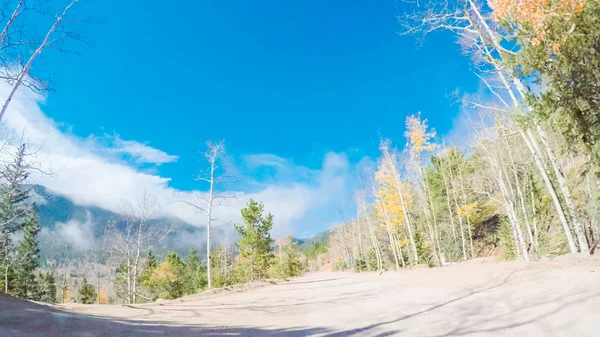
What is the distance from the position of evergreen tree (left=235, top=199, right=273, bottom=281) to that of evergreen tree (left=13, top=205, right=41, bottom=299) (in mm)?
21781

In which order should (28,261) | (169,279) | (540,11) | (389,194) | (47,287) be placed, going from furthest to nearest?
(47,287)
(169,279)
(28,261)
(389,194)
(540,11)

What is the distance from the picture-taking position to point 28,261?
103 ft

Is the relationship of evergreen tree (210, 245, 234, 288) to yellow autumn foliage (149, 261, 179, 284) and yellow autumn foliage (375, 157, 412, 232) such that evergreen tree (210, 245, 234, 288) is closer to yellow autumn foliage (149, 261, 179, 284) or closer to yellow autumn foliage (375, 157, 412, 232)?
yellow autumn foliage (149, 261, 179, 284)

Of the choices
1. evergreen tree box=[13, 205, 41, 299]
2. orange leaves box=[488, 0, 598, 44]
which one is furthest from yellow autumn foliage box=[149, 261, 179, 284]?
orange leaves box=[488, 0, 598, 44]

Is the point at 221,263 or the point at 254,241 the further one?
the point at 221,263

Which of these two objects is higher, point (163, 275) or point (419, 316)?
point (163, 275)

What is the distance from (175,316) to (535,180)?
900 inches

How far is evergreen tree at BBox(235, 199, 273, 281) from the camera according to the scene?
2769 cm

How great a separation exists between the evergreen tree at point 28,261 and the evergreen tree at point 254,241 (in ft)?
71.5

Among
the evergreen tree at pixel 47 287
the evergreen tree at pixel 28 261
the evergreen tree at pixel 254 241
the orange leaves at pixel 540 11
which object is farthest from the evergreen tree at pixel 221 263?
the orange leaves at pixel 540 11

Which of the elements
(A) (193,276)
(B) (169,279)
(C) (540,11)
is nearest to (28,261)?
(B) (169,279)

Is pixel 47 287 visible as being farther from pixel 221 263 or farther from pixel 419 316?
pixel 419 316

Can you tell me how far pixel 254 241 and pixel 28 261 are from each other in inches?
944

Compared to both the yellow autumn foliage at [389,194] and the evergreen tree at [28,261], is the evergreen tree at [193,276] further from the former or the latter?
the yellow autumn foliage at [389,194]
